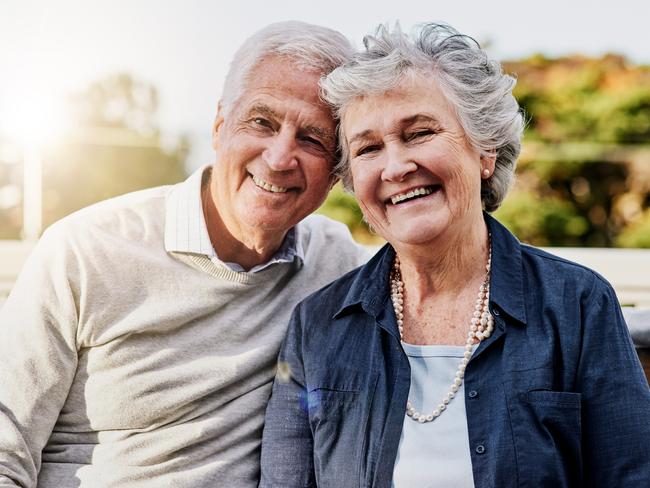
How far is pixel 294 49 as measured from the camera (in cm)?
193

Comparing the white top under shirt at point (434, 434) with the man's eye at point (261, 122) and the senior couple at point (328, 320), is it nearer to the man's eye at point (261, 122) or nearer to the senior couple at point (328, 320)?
the senior couple at point (328, 320)

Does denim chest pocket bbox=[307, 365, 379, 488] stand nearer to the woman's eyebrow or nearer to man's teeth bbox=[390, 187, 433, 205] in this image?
man's teeth bbox=[390, 187, 433, 205]

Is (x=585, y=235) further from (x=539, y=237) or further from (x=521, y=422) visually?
(x=521, y=422)

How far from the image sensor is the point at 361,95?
5.91 feet

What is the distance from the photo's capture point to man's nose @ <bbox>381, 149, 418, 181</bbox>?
1.73 meters

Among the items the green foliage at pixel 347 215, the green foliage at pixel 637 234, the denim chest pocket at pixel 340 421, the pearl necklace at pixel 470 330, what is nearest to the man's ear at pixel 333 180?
the pearl necklace at pixel 470 330

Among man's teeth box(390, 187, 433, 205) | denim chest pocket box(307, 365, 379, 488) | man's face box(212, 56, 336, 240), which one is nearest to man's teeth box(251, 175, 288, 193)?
man's face box(212, 56, 336, 240)

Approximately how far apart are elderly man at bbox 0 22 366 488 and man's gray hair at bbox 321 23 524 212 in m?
0.15

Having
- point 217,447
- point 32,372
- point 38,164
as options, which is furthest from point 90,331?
point 38,164

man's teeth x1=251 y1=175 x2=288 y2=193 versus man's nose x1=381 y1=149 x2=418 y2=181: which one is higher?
man's nose x1=381 y1=149 x2=418 y2=181

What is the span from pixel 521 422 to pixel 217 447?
761mm

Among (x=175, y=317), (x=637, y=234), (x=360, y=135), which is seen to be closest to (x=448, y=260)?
(x=360, y=135)

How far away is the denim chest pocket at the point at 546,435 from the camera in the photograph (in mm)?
1563

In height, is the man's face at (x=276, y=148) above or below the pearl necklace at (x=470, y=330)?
above
